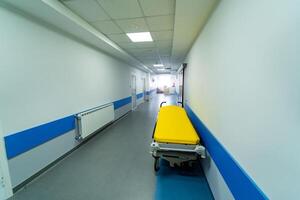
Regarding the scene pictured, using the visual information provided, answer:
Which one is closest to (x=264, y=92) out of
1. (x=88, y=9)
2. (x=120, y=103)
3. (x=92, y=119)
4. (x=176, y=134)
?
(x=176, y=134)

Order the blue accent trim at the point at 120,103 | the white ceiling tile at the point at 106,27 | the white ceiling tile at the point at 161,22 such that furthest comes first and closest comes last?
1. the blue accent trim at the point at 120,103
2. the white ceiling tile at the point at 106,27
3. the white ceiling tile at the point at 161,22

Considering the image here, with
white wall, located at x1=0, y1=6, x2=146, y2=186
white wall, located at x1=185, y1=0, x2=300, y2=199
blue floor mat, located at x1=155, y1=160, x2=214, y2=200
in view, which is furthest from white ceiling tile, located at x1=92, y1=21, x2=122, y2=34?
blue floor mat, located at x1=155, y1=160, x2=214, y2=200

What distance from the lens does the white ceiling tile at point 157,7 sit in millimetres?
2170

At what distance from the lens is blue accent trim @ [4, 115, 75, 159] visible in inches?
77.5

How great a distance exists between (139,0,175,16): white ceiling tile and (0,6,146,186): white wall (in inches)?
72.7

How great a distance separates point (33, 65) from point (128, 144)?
2.62 m

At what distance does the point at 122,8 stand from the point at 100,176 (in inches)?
115

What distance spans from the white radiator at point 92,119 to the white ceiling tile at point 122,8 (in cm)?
235

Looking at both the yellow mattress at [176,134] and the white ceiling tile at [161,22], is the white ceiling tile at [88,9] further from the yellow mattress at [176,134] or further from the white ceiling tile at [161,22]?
the yellow mattress at [176,134]

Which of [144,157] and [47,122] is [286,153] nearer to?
[144,157]

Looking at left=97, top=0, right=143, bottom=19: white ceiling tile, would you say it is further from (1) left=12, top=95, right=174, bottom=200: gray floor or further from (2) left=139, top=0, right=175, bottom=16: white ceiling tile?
(1) left=12, top=95, right=174, bottom=200: gray floor

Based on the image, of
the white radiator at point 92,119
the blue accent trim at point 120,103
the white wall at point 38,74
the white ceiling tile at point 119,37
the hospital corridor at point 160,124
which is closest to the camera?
the hospital corridor at point 160,124

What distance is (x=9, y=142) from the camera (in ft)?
6.37

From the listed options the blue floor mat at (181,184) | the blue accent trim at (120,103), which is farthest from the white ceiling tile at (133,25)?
the blue accent trim at (120,103)
